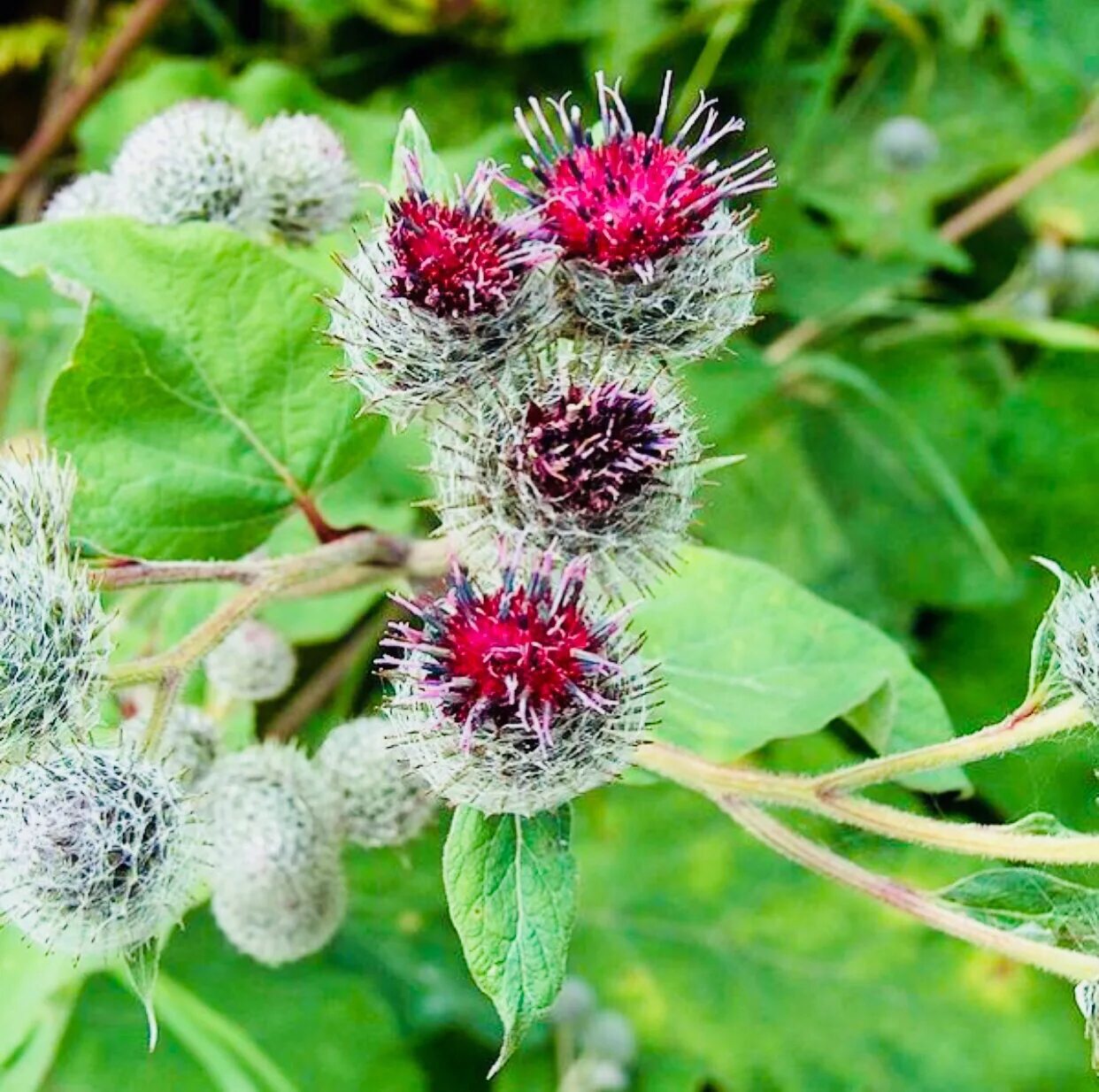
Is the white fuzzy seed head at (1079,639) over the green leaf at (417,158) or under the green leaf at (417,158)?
under

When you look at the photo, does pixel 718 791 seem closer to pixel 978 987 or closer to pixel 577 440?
pixel 577 440

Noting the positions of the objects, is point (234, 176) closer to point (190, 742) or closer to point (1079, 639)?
point (190, 742)

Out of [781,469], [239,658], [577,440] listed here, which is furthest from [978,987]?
[577,440]

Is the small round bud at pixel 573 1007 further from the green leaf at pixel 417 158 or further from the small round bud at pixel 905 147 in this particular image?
the small round bud at pixel 905 147

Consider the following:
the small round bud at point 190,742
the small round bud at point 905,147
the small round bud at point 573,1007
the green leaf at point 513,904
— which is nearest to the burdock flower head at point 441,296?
the green leaf at point 513,904

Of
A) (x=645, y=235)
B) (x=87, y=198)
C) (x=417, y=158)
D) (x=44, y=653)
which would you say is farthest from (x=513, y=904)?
(x=87, y=198)
